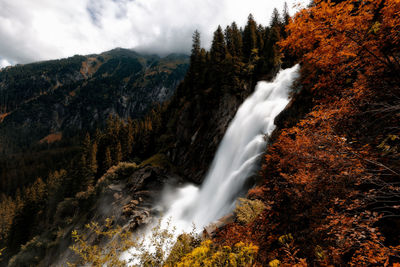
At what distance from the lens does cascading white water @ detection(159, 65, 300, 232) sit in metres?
17.3

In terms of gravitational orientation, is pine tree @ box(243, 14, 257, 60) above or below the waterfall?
above

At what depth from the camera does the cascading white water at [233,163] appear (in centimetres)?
1733

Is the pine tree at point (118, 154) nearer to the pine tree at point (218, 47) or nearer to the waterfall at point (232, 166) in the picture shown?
the waterfall at point (232, 166)

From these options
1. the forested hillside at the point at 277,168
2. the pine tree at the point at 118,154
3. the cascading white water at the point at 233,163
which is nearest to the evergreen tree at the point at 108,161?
the forested hillside at the point at 277,168

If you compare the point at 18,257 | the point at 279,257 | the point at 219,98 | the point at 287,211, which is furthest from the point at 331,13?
the point at 18,257

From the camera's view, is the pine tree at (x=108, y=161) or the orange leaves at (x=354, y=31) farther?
the pine tree at (x=108, y=161)

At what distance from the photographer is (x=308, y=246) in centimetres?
473

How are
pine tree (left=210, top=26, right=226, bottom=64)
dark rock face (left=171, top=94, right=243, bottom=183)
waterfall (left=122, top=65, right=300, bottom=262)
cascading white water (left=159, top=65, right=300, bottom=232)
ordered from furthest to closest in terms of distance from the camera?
pine tree (left=210, top=26, right=226, bottom=64) → dark rock face (left=171, top=94, right=243, bottom=183) → cascading white water (left=159, top=65, right=300, bottom=232) → waterfall (left=122, top=65, right=300, bottom=262)

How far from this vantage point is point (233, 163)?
2064cm

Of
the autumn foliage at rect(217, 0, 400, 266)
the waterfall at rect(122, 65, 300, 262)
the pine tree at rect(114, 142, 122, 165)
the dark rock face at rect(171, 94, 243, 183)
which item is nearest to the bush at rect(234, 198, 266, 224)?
the autumn foliage at rect(217, 0, 400, 266)

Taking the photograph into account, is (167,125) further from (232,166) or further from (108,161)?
(232,166)

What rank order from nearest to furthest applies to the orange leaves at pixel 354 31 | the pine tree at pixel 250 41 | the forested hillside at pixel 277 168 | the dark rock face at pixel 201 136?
the forested hillside at pixel 277 168
the orange leaves at pixel 354 31
the dark rock face at pixel 201 136
the pine tree at pixel 250 41

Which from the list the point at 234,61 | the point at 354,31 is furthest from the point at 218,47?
the point at 354,31

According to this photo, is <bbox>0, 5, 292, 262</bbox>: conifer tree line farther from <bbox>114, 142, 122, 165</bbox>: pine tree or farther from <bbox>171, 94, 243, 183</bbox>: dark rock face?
<bbox>171, 94, 243, 183</bbox>: dark rock face
